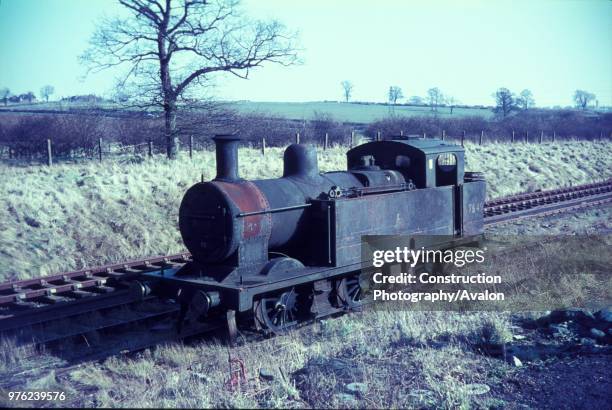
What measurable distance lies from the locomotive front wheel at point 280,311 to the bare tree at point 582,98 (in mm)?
90218

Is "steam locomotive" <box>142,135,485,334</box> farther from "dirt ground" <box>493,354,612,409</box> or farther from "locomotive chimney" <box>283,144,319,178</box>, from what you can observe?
"dirt ground" <box>493,354,612,409</box>

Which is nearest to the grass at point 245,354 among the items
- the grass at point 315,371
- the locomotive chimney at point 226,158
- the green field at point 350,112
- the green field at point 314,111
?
the grass at point 315,371

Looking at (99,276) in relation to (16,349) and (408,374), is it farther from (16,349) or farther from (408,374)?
(408,374)

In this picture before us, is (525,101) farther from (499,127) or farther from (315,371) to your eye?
(315,371)

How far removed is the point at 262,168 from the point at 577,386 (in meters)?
15.6

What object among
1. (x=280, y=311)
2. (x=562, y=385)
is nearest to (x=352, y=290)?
(x=280, y=311)

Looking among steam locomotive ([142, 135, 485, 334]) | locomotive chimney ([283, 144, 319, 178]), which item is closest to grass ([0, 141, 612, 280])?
locomotive chimney ([283, 144, 319, 178])

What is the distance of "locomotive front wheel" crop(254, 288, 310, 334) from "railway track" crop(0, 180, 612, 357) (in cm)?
75

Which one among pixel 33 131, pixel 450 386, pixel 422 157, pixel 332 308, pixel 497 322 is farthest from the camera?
pixel 33 131

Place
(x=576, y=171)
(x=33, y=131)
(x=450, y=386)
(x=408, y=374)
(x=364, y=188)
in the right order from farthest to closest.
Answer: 1. (x=576, y=171)
2. (x=33, y=131)
3. (x=364, y=188)
4. (x=408, y=374)
5. (x=450, y=386)

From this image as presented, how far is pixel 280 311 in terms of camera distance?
8.39 meters

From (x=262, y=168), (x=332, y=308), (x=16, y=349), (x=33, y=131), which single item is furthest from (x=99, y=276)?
(x=33, y=131)

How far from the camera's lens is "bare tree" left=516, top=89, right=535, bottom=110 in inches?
2906

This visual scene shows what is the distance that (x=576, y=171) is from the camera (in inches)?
1171
